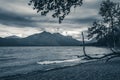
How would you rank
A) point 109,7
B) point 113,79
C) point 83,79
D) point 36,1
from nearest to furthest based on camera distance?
point 36,1, point 113,79, point 83,79, point 109,7

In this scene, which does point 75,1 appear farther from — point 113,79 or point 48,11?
point 113,79

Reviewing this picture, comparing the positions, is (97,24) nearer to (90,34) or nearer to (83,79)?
(90,34)

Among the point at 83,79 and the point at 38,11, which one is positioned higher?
the point at 38,11

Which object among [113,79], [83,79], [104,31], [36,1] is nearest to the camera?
[36,1]

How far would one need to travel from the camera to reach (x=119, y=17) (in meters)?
73.2

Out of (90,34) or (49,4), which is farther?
(90,34)

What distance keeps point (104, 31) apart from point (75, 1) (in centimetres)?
6459

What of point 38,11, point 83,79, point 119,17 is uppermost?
point 119,17

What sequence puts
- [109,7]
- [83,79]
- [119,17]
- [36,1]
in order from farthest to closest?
[119,17], [109,7], [83,79], [36,1]

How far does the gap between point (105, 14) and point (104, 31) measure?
1133 cm

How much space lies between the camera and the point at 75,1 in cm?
1762

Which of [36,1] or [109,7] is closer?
[36,1]

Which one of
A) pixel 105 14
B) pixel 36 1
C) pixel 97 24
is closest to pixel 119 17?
pixel 105 14

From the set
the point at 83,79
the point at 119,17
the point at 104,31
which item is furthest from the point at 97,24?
the point at 83,79
